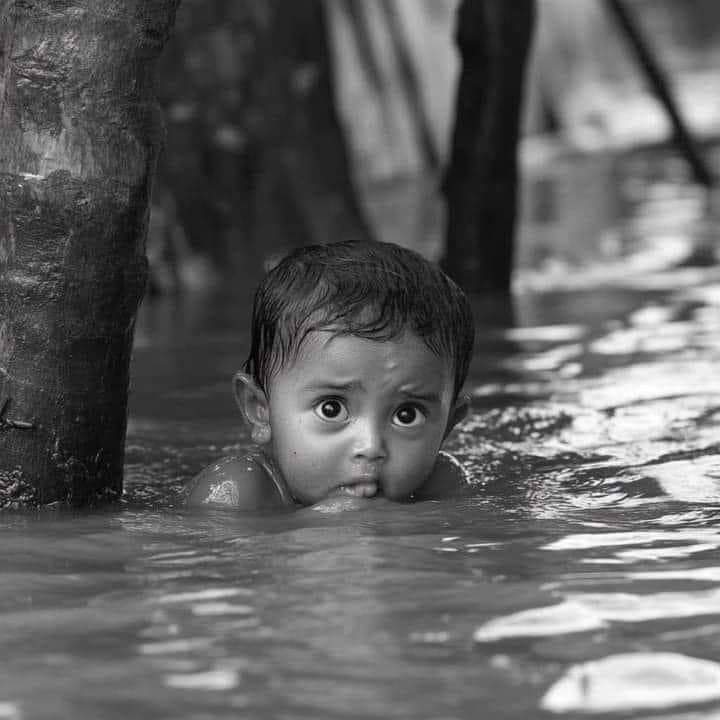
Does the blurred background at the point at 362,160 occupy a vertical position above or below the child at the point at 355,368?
above

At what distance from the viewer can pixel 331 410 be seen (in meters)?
3.70

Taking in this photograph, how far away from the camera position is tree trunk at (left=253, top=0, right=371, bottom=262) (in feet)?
33.6

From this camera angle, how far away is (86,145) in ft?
11.7

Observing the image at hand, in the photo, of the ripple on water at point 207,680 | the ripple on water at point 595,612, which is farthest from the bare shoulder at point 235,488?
the ripple on water at point 207,680

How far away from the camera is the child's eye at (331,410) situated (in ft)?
12.1

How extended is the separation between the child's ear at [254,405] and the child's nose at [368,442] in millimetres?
372

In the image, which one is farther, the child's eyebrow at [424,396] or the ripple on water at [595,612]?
the child's eyebrow at [424,396]

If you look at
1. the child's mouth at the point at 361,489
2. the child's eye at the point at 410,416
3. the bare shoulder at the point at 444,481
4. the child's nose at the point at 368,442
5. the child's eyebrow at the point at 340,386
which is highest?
the child's eyebrow at the point at 340,386

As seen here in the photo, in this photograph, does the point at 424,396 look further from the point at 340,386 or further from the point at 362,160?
the point at 362,160

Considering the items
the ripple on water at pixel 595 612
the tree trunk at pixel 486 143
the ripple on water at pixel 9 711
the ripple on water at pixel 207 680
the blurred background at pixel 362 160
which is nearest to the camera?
the ripple on water at pixel 9 711

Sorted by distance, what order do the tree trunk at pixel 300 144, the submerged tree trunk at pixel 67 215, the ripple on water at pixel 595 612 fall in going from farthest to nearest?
the tree trunk at pixel 300 144 → the submerged tree trunk at pixel 67 215 → the ripple on water at pixel 595 612

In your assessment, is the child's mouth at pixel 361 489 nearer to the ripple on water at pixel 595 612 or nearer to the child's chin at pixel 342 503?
the child's chin at pixel 342 503

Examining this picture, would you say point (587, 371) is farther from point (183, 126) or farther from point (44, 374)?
point (183, 126)

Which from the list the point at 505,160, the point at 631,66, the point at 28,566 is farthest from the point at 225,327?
the point at 631,66
